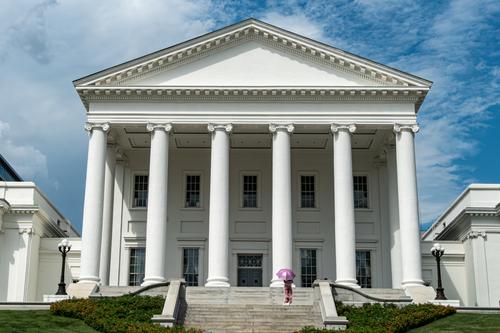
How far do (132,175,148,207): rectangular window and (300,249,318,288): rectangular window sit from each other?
10420mm

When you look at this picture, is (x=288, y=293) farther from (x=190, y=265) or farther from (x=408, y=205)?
(x=190, y=265)

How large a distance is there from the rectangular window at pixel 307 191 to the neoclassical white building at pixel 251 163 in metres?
0.07

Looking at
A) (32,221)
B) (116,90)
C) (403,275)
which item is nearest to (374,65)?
(403,275)

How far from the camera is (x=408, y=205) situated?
43219mm

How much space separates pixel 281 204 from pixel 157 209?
6682mm

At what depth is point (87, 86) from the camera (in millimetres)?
44656

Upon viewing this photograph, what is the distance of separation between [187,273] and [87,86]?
1288cm

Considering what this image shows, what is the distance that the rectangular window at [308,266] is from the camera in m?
48.8

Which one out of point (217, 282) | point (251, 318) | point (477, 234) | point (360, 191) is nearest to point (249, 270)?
point (217, 282)

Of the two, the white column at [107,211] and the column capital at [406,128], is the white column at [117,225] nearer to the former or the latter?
the white column at [107,211]

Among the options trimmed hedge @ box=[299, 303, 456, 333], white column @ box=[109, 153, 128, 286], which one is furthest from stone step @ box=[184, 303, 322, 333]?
white column @ box=[109, 153, 128, 286]

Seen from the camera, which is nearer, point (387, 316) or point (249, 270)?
point (387, 316)

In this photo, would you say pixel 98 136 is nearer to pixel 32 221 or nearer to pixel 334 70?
pixel 32 221

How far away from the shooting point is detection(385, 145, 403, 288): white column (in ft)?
154
